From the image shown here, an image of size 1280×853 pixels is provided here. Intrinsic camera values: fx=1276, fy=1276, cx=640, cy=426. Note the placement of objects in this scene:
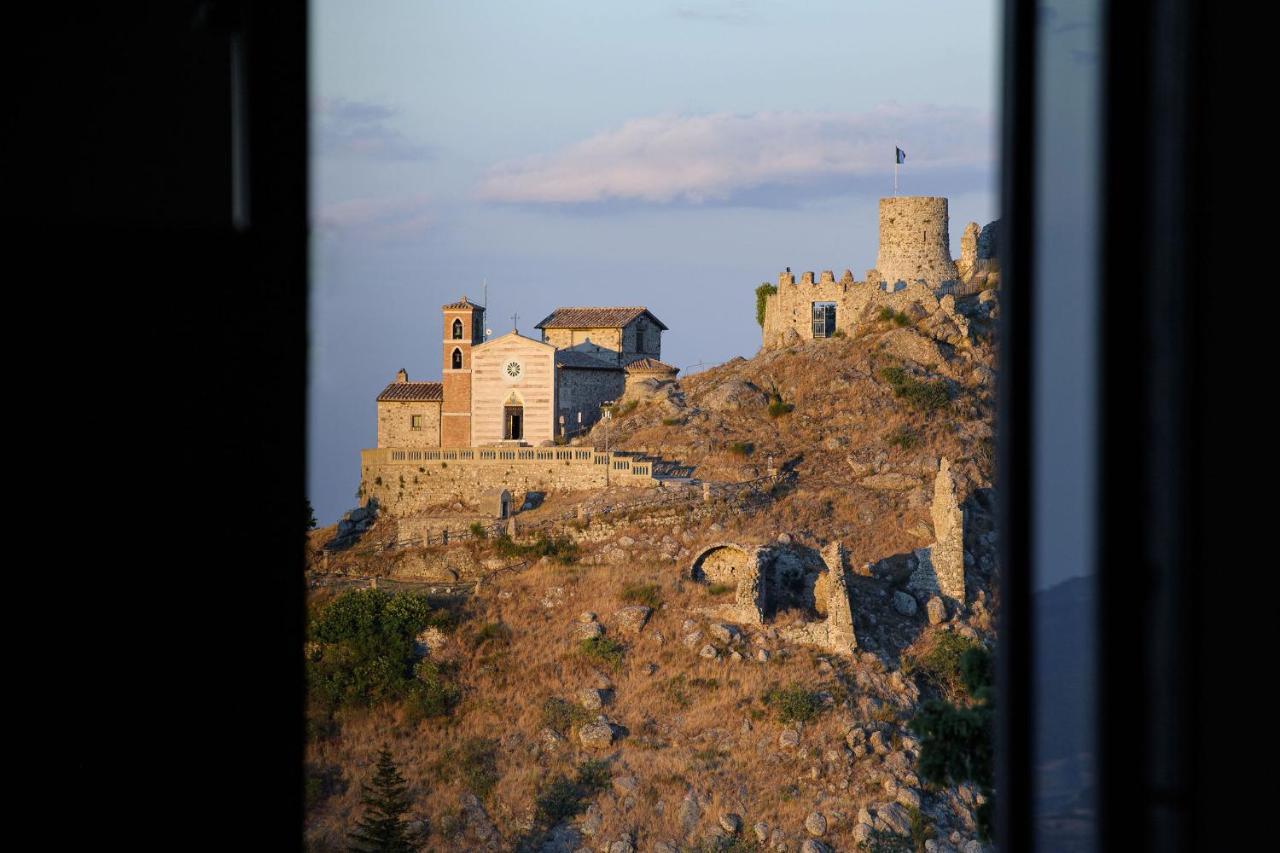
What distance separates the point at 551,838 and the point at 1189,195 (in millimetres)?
15252

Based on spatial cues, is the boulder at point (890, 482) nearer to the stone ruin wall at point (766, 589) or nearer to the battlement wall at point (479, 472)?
the stone ruin wall at point (766, 589)

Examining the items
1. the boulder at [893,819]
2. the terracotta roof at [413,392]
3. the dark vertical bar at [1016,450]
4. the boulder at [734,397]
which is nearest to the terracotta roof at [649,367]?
the boulder at [734,397]

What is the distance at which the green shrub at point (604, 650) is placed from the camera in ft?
65.6

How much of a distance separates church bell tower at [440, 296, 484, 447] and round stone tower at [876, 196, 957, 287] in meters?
11.3

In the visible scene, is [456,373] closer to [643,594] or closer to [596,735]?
[643,594]

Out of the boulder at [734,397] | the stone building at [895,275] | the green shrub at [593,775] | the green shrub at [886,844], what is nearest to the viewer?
the green shrub at [886,844]

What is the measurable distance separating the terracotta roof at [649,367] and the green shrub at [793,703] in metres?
13.7

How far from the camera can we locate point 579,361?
30.6 m

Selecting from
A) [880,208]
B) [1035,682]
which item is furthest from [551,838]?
[880,208]

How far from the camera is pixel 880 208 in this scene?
33906 mm

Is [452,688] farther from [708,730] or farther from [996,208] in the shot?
[996,208]

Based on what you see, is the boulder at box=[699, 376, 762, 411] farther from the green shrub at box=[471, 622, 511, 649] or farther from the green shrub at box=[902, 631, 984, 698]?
the green shrub at box=[471, 622, 511, 649]

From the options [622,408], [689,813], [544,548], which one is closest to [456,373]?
[622,408]

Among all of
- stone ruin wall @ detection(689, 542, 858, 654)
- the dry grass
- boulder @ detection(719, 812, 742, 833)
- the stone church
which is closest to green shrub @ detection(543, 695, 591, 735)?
the dry grass
